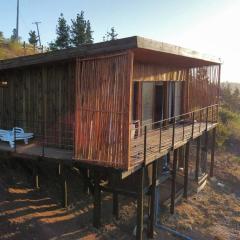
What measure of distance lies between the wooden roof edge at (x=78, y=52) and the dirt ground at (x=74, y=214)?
408cm

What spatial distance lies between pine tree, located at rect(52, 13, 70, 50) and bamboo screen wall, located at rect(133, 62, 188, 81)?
21.5 metres

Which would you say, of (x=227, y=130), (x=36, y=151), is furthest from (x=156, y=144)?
(x=227, y=130)

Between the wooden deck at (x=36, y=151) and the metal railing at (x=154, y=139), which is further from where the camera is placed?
the wooden deck at (x=36, y=151)

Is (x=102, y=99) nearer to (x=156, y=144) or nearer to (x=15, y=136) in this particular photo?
(x=156, y=144)

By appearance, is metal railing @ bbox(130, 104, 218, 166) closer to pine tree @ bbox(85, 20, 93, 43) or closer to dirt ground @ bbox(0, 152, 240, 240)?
dirt ground @ bbox(0, 152, 240, 240)

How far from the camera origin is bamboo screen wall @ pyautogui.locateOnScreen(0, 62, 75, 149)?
11.7 m

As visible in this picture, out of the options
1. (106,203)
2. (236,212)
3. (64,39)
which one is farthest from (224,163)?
(64,39)

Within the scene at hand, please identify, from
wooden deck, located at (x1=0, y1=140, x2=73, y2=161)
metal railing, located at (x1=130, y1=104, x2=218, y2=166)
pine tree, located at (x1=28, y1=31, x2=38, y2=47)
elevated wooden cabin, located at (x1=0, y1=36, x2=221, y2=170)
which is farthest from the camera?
pine tree, located at (x1=28, y1=31, x2=38, y2=47)

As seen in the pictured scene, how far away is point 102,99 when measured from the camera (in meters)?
9.38

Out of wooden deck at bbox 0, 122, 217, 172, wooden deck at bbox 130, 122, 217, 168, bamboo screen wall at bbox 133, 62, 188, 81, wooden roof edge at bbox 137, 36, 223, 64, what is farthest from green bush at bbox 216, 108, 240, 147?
wooden deck at bbox 0, 122, 217, 172

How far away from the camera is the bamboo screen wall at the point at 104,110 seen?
29.4ft

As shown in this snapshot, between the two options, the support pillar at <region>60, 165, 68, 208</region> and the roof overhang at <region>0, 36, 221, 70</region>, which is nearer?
the roof overhang at <region>0, 36, 221, 70</region>

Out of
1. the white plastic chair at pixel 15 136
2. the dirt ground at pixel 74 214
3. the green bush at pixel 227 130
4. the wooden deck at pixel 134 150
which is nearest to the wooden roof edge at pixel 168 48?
the wooden deck at pixel 134 150

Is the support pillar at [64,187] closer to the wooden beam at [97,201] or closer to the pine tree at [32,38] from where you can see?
the wooden beam at [97,201]
